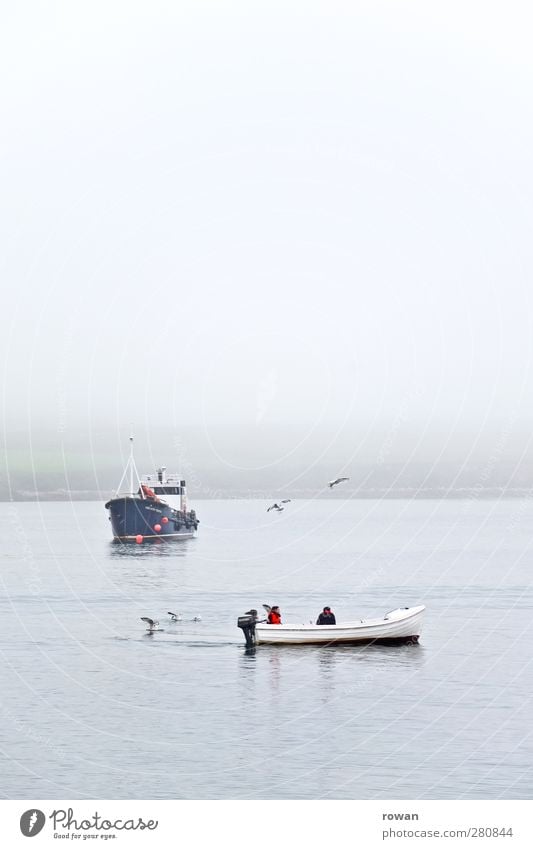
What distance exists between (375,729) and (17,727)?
43.2ft

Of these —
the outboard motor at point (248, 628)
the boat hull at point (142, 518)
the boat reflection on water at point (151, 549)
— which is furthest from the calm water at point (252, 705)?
the boat hull at point (142, 518)

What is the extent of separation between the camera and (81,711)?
50.1 meters

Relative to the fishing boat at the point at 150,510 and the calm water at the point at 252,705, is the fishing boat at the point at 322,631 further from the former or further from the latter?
the fishing boat at the point at 150,510

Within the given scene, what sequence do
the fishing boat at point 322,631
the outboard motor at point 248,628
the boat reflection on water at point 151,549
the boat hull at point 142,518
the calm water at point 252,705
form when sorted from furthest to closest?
the boat hull at point 142,518 → the boat reflection on water at point 151,549 → the fishing boat at point 322,631 → the outboard motor at point 248,628 → the calm water at point 252,705

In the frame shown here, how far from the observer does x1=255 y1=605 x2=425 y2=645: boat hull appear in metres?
65.6

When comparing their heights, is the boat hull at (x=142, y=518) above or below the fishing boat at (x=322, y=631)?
above

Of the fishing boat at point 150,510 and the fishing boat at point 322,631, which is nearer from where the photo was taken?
the fishing boat at point 322,631

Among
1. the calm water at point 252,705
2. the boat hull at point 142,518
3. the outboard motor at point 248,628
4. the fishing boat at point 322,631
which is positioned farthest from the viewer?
the boat hull at point 142,518

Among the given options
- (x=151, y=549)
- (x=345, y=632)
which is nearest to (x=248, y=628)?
(x=345, y=632)

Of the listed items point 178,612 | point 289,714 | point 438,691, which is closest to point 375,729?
point 289,714

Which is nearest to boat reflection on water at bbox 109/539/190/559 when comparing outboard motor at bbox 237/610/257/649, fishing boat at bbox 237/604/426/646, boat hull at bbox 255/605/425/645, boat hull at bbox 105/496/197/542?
boat hull at bbox 105/496/197/542

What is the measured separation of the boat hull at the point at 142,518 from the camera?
178250mm

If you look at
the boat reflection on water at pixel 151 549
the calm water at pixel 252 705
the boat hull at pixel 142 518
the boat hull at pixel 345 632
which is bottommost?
the calm water at pixel 252 705

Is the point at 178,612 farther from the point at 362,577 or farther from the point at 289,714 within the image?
the point at 362,577
